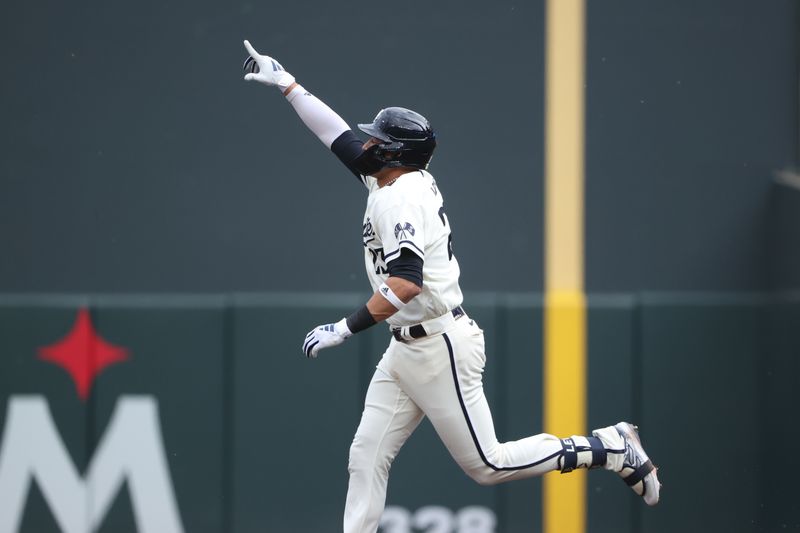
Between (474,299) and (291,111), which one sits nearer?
(474,299)

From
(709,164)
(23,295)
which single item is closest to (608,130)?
(709,164)

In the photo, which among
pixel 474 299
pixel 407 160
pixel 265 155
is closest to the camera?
pixel 407 160

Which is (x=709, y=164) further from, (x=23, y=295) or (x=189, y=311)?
(x=23, y=295)

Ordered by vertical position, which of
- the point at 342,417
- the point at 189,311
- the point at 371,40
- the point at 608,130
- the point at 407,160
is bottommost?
the point at 342,417

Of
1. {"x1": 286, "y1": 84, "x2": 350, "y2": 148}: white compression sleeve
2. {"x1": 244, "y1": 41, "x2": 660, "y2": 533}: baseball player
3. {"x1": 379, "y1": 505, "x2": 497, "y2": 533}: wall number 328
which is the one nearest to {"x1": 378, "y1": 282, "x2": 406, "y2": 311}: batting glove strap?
{"x1": 244, "y1": 41, "x2": 660, "y2": 533}: baseball player

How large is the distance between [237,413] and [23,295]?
121cm

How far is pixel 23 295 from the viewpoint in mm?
6094

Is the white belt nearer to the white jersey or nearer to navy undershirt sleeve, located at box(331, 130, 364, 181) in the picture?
the white jersey

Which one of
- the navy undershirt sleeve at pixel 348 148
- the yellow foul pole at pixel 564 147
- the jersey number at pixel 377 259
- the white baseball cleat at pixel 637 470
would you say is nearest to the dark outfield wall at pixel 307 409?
the yellow foul pole at pixel 564 147

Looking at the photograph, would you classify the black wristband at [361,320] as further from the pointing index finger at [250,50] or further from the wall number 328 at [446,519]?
the wall number 328 at [446,519]

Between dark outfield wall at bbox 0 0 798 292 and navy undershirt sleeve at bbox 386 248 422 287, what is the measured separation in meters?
1.81

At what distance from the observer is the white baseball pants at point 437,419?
4562mm

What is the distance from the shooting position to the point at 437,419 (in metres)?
4.60

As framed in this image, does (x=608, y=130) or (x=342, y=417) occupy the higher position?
(x=608, y=130)
